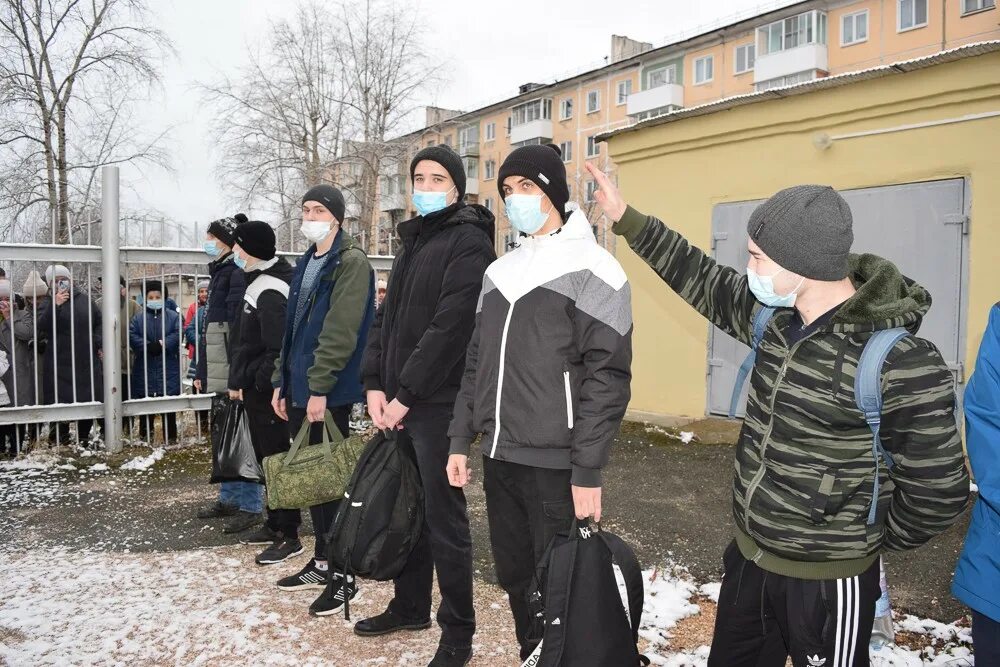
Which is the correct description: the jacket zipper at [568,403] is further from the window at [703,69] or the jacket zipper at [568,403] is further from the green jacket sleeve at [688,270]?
the window at [703,69]

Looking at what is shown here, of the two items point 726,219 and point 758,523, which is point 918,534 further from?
point 726,219

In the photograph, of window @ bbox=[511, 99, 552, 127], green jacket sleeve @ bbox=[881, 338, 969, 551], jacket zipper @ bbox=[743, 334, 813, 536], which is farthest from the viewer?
window @ bbox=[511, 99, 552, 127]

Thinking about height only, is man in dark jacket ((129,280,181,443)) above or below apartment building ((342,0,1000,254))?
below

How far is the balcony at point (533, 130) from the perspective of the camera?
→ 40.0 metres

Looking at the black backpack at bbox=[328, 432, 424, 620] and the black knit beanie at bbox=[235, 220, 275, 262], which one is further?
the black knit beanie at bbox=[235, 220, 275, 262]

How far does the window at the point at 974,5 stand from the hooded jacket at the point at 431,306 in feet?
94.0

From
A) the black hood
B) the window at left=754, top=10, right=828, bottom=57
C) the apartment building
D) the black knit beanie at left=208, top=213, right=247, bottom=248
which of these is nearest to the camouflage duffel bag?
the black hood

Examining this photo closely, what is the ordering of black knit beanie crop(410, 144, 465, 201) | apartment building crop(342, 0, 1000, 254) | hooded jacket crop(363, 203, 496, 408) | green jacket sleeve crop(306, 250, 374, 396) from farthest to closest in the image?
apartment building crop(342, 0, 1000, 254)
green jacket sleeve crop(306, 250, 374, 396)
black knit beanie crop(410, 144, 465, 201)
hooded jacket crop(363, 203, 496, 408)

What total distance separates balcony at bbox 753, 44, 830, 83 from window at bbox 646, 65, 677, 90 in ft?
18.3

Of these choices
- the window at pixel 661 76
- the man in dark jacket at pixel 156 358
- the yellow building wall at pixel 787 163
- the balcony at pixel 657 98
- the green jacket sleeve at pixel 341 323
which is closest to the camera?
the green jacket sleeve at pixel 341 323

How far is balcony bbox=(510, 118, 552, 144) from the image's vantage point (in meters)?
40.0

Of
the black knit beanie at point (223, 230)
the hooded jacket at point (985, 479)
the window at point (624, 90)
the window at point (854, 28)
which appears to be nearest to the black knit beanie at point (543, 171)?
the hooded jacket at point (985, 479)

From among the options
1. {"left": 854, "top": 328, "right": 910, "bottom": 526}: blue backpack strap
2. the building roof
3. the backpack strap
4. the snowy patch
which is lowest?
the snowy patch

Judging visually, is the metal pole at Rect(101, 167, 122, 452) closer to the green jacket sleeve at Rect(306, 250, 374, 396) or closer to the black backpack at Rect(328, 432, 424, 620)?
the green jacket sleeve at Rect(306, 250, 374, 396)
